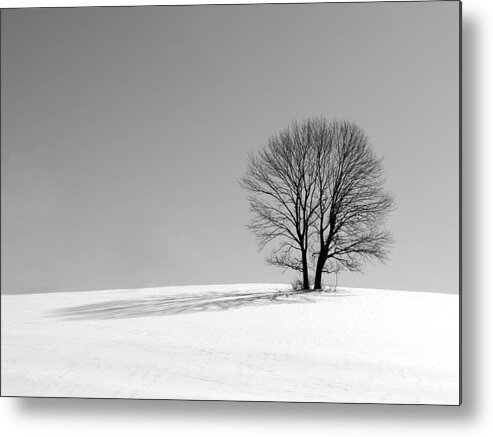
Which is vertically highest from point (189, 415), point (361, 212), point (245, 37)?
point (245, 37)

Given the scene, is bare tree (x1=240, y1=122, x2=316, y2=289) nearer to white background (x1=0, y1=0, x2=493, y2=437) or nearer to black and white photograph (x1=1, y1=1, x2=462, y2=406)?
black and white photograph (x1=1, y1=1, x2=462, y2=406)

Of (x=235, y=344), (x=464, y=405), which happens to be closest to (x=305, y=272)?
(x=235, y=344)

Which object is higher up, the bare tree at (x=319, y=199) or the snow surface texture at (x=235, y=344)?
the bare tree at (x=319, y=199)

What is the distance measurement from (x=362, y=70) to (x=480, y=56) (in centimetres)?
63

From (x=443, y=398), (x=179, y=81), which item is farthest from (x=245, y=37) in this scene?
(x=443, y=398)

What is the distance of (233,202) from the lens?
4379mm

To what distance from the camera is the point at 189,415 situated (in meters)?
4.39

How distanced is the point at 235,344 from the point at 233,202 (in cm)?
78

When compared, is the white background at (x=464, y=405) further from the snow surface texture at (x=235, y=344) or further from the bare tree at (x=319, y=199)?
the bare tree at (x=319, y=199)

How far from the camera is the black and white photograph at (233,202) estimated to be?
4.25 meters

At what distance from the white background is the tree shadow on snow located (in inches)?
19.8

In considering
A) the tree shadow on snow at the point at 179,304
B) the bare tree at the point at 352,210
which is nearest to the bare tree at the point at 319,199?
the bare tree at the point at 352,210

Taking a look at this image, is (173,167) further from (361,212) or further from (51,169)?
(361,212)

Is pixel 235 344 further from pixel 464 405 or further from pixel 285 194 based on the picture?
pixel 464 405
